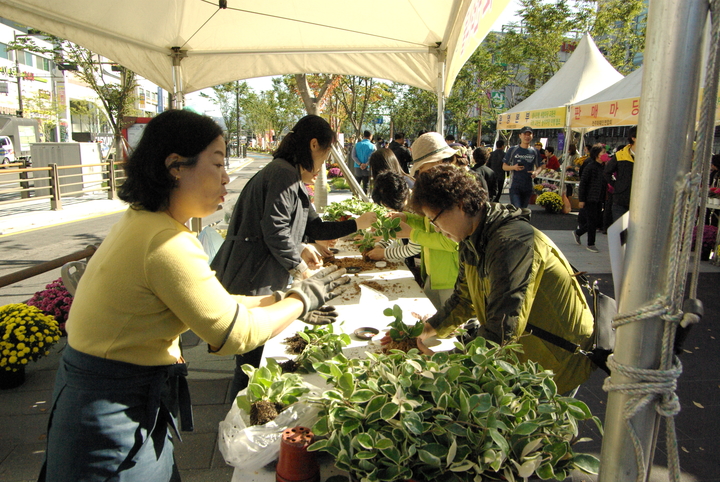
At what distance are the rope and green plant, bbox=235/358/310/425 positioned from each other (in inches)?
39.1

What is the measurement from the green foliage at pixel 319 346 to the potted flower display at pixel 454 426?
56cm

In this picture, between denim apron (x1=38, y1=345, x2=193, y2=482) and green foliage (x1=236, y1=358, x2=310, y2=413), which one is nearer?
denim apron (x1=38, y1=345, x2=193, y2=482)

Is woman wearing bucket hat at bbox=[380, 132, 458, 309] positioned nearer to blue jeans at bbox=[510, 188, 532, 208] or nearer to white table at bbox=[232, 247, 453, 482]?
white table at bbox=[232, 247, 453, 482]

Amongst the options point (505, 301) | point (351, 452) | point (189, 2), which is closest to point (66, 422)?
point (351, 452)

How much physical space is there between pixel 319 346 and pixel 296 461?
0.70m

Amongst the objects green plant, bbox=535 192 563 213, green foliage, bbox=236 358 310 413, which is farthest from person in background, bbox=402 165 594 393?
green plant, bbox=535 192 563 213

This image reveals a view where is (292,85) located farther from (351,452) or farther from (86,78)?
(351,452)

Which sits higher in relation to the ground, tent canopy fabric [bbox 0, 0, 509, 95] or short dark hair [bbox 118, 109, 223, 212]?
tent canopy fabric [bbox 0, 0, 509, 95]

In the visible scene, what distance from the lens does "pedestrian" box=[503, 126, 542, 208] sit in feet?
30.3

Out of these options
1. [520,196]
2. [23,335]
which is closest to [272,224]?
[23,335]

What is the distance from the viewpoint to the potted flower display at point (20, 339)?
3.46m

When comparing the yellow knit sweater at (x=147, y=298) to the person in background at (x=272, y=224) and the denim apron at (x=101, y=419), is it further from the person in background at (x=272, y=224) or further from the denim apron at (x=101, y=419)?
the person in background at (x=272, y=224)

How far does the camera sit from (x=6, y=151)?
21.1 m

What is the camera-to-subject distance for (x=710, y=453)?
284 centimetres
